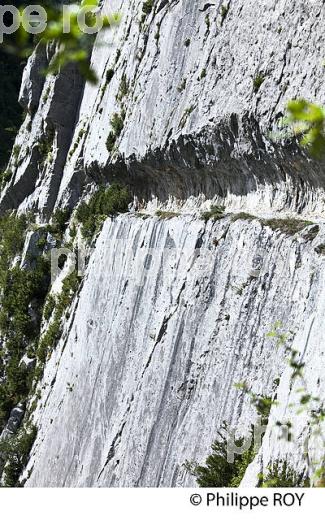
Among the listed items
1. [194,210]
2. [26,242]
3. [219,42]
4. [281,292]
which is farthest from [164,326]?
[26,242]

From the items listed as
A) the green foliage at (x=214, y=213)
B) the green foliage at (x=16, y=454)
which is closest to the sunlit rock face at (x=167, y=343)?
the green foliage at (x=214, y=213)

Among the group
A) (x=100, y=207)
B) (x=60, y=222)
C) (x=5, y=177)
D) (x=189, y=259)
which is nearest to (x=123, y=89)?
(x=100, y=207)

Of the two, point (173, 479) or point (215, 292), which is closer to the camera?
point (173, 479)

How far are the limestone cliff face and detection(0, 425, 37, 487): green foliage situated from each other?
0.59 m

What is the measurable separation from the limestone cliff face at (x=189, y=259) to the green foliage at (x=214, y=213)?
0.19 meters

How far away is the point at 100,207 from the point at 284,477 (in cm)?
1326

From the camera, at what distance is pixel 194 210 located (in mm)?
13320

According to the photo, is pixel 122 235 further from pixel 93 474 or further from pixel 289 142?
pixel 289 142

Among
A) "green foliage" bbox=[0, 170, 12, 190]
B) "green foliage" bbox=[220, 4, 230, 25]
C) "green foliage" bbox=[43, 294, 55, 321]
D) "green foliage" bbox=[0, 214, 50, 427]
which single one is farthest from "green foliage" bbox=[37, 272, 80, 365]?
"green foliage" bbox=[0, 170, 12, 190]

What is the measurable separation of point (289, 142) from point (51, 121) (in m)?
15.6

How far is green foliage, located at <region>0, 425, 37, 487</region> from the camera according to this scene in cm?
1756

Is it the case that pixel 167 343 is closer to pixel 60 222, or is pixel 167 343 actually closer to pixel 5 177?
pixel 60 222

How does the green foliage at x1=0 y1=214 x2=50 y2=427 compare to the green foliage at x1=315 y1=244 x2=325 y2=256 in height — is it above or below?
below

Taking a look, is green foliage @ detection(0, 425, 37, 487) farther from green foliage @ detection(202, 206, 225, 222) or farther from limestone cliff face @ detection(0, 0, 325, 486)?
green foliage @ detection(202, 206, 225, 222)
